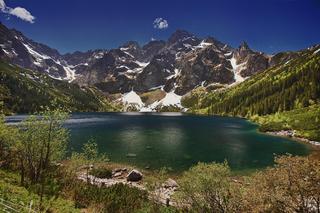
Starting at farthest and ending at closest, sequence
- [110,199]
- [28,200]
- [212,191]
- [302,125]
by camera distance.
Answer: [302,125] → [110,199] → [212,191] → [28,200]

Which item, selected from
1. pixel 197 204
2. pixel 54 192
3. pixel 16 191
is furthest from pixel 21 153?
pixel 197 204

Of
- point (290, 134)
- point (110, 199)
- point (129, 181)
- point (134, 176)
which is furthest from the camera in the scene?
point (290, 134)

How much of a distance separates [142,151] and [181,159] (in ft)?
61.3

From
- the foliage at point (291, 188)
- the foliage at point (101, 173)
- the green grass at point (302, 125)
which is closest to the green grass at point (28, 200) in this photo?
the foliage at point (291, 188)

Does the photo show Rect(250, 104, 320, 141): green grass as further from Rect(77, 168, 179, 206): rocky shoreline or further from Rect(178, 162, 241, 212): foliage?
Rect(178, 162, 241, 212): foliage

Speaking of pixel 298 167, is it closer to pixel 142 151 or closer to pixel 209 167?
pixel 209 167

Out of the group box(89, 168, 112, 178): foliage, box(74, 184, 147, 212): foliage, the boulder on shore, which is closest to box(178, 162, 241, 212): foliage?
box(74, 184, 147, 212): foliage

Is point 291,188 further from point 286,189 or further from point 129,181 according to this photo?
point 129,181

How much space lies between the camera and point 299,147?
348ft

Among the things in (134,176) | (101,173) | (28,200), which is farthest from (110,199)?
(101,173)

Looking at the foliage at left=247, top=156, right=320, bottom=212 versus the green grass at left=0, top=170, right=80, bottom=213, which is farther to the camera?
the green grass at left=0, top=170, right=80, bottom=213

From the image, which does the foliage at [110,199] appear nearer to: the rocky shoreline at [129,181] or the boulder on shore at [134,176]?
the rocky shoreline at [129,181]

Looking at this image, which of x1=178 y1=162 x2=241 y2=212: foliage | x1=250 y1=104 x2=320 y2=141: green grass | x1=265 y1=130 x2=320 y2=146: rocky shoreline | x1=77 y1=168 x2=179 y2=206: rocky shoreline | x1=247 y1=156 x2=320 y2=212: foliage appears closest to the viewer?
x1=247 y1=156 x2=320 y2=212: foliage

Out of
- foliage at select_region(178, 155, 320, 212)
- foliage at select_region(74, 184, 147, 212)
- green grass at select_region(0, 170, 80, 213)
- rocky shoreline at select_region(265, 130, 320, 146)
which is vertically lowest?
foliage at select_region(74, 184, 147, 212)
